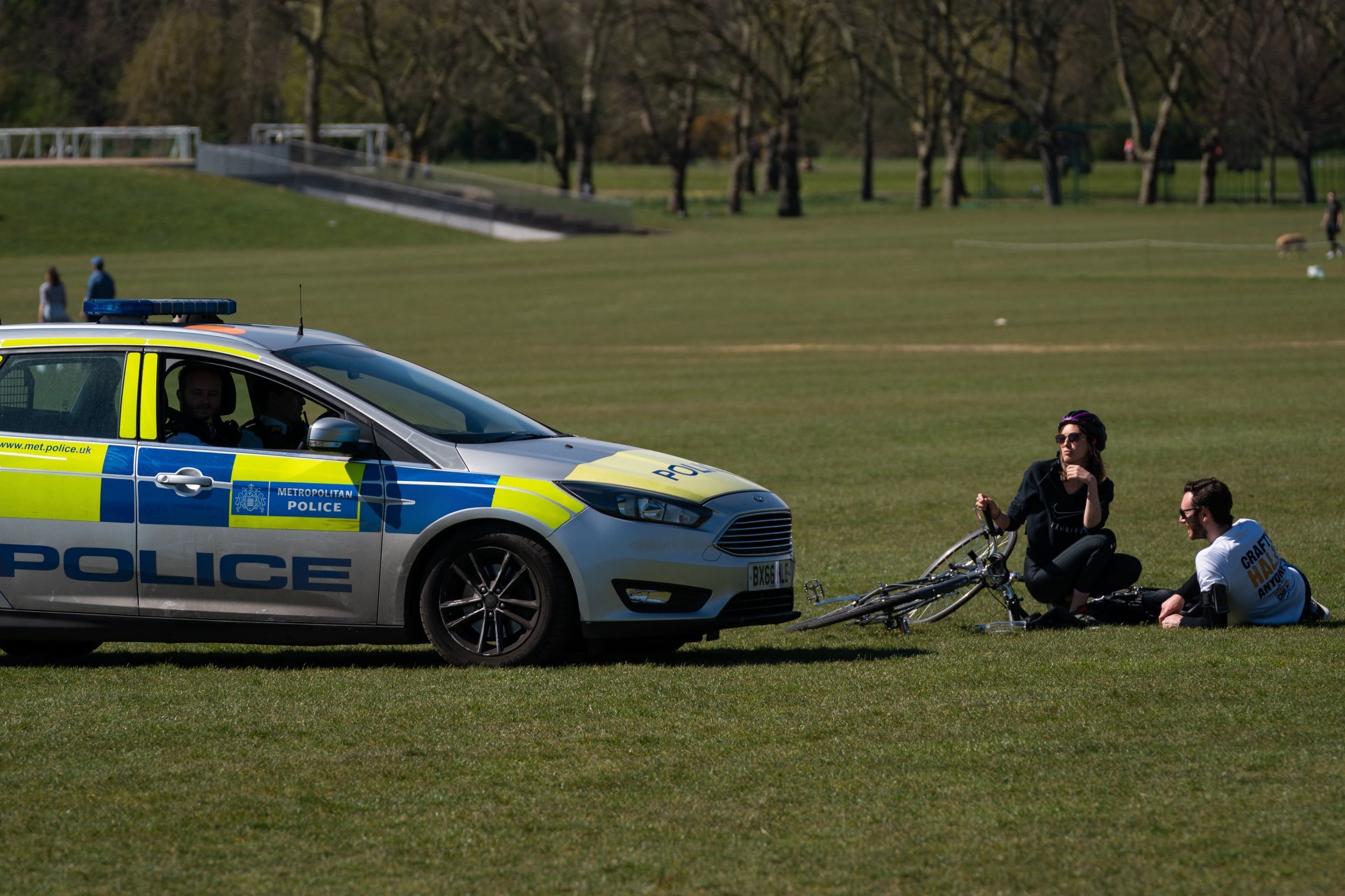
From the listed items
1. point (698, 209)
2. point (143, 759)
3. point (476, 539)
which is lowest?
point (143, 759)

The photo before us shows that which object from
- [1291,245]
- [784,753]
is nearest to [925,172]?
[1291,245]

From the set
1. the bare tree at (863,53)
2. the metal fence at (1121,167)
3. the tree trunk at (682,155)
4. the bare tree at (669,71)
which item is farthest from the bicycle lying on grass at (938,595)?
the metal fence at (1121,167)

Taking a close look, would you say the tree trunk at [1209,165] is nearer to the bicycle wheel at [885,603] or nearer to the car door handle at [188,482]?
the bicycle wheel at [885,603]

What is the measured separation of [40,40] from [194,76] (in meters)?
14.8

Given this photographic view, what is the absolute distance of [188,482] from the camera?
8.16 metres

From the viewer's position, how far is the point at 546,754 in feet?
20.7

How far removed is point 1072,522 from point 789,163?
72999 millimetres

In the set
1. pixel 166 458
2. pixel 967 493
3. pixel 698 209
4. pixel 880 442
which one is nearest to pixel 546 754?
pixel 166 458

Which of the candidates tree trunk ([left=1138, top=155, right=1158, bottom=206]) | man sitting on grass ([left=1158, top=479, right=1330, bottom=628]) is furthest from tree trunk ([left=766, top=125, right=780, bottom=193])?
man sitting on grass ([left=1158, top=479, right=1330, bottom=628])

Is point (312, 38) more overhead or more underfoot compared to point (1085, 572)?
more overhead

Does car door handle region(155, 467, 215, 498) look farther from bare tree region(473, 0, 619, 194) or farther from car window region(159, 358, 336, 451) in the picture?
bare tree region(473, 0, 619, 194)

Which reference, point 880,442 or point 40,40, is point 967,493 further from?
point 40,40

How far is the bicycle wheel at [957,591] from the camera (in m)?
8.94

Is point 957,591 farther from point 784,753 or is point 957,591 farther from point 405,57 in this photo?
point 405,57
